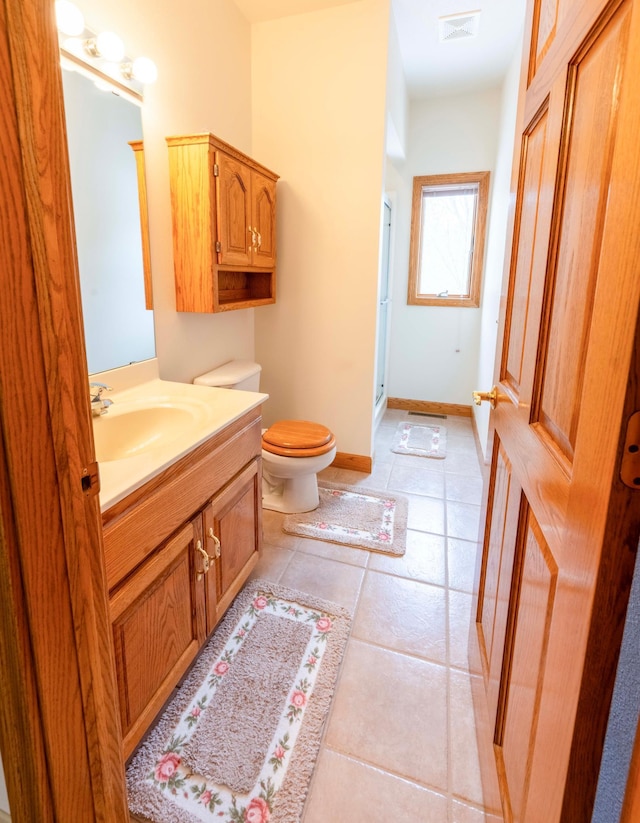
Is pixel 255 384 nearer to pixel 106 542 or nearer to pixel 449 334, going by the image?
pixel 106 542

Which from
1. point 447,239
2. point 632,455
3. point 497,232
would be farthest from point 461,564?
point 447,239

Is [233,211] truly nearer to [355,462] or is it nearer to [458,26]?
[355,462]

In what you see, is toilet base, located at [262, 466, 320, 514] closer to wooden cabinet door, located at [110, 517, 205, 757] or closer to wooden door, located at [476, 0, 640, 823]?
wooden cabinet door, located at [110, 517, 205, 757]

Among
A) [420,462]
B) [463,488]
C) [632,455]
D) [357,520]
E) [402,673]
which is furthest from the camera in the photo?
[420,462]

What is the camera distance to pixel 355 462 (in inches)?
117

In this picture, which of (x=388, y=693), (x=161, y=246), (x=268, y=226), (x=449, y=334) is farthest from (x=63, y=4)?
(x=449, y=334)

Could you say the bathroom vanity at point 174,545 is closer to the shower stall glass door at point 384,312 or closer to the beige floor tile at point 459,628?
the beige floor tile at point 459,628

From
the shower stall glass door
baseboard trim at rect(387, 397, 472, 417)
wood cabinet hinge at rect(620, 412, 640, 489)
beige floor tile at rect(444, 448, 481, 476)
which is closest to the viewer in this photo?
wood cabinet hinge at rect(620, 412, 640, 489)

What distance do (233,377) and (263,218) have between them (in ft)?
2.91

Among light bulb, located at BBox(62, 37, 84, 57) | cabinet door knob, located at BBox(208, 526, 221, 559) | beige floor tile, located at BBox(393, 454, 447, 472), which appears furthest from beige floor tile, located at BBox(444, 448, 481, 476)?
light bulb, located at BBox(62, 37, 84, 57)

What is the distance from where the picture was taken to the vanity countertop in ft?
3.83

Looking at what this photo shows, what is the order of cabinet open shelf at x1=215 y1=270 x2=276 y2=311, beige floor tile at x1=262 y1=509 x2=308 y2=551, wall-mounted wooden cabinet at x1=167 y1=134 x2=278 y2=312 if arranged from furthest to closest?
1. cabinet open shelf at x1=215 y1=270 x2=276 y2=311
2. beige floor tile at x1=262 y1=509 x2=308 y2=551
3. wall-mounted wooden cabinet at x1=167 y1=134 x2=278 y2=312

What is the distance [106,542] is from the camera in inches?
37.3

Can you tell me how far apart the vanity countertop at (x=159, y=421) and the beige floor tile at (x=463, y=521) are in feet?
4.38
